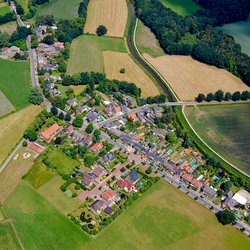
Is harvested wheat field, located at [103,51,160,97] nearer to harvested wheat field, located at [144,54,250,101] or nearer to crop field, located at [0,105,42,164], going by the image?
harvested wheat field, located at [144,54,250,101]

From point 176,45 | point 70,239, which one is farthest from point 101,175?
point 176,45

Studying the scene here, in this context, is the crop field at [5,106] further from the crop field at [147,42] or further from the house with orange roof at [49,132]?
the crop field at [147,42]

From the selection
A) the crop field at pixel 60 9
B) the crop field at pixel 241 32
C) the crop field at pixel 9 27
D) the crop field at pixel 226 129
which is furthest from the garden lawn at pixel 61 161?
the crop field at pixel 241 32

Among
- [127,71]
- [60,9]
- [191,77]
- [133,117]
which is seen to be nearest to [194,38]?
[191,77]

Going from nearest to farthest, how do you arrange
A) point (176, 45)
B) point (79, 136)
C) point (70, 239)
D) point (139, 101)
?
point (70, 239) → point (79, 136) → point (139, 101) → point (176, 45)

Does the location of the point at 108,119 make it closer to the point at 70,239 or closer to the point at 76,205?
the point at 76,205

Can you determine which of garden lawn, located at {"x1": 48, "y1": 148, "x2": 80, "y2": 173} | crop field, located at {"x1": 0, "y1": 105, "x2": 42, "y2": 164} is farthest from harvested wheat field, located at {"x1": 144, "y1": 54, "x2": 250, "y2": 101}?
crop field, located at {"x1": 0, "y1": 105, "x2": 42, "y2": 164}
